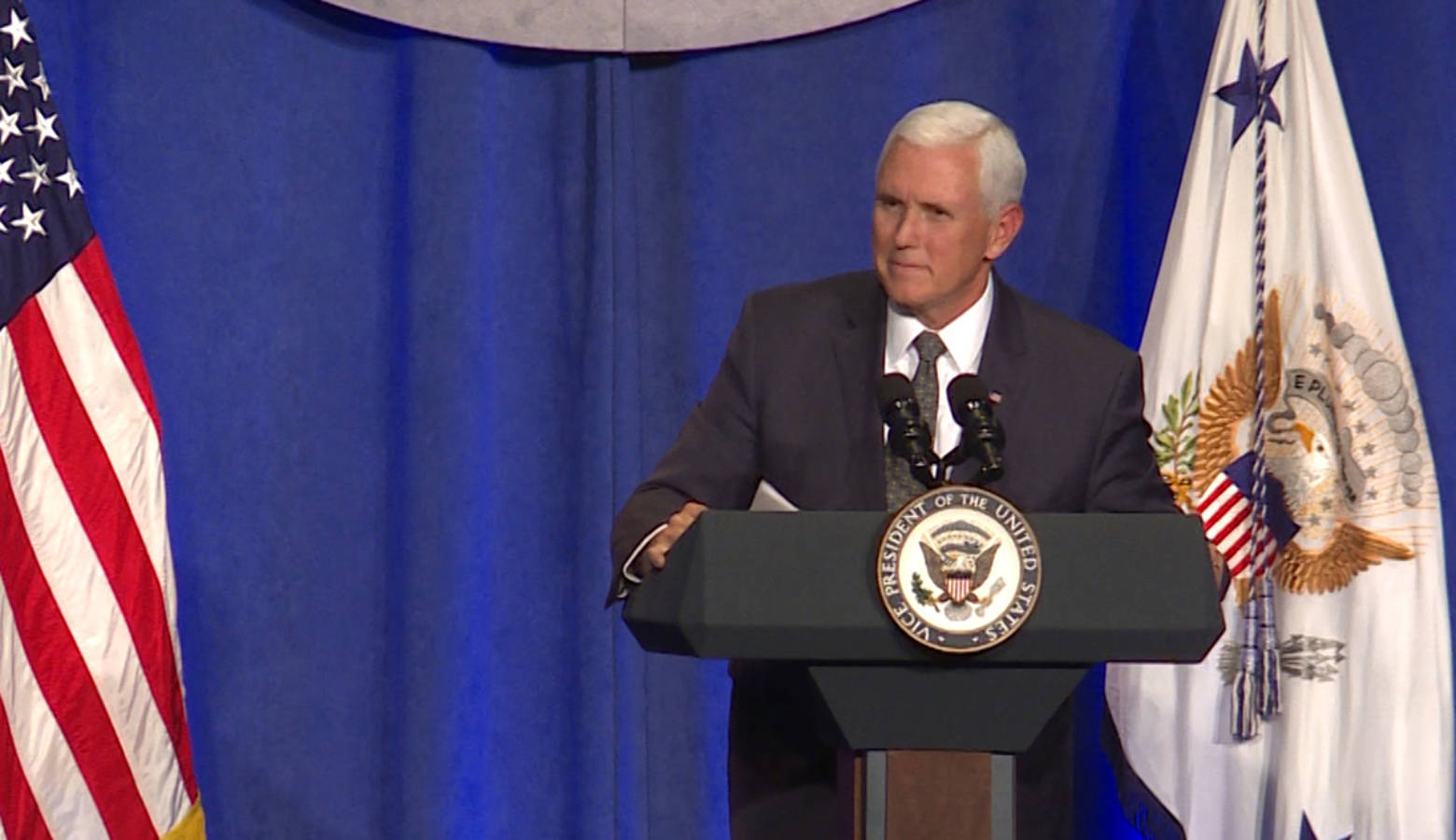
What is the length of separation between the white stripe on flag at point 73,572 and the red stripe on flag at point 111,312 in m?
0.18

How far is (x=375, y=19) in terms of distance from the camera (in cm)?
375

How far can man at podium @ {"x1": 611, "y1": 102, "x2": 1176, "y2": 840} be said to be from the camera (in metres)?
2.27

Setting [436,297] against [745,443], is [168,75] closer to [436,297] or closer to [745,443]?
[436,297]

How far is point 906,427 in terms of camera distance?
1.81m

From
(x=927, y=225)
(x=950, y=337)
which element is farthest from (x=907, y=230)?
(x=950, y=337)

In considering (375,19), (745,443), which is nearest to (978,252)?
(745,443)

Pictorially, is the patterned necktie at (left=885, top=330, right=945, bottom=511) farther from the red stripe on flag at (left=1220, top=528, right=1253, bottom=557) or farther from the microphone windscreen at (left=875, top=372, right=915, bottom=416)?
the red stripe on flag at (left=1220, top=528, right=1253, bottom=557)

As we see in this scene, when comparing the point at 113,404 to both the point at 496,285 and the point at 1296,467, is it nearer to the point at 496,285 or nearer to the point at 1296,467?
the point at 496,285

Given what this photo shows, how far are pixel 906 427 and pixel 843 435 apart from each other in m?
0.51

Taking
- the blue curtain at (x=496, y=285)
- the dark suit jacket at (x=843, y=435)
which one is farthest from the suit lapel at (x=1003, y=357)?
the blue curtain at (x=496, y=285)

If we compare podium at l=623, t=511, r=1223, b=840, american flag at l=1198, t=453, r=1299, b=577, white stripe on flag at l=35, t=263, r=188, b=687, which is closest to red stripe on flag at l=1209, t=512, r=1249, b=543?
american flag at l=1198, t=453, r=1299, b=577

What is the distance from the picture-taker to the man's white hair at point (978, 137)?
2389 mm

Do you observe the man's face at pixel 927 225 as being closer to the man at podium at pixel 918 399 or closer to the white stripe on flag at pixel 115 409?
the man at podium at pixel 918 399

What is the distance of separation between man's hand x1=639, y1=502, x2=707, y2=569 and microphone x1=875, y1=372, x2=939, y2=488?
0.22 meters
